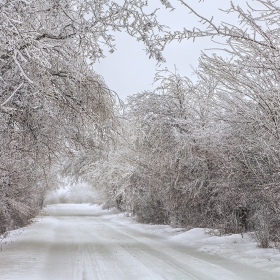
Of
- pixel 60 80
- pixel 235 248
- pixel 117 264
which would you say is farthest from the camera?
pixel 235 248

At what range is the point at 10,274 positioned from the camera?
860 centimetres

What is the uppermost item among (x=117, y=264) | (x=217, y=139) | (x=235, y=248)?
(x=217, y=139)

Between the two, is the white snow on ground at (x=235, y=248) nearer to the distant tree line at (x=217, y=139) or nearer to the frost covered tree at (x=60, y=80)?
the distant tree line at (x=217, y=139)

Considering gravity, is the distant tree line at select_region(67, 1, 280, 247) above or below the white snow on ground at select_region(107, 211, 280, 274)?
above

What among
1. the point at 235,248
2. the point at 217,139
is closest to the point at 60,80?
the point at 217,139

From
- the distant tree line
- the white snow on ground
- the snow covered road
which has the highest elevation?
the distant tree line

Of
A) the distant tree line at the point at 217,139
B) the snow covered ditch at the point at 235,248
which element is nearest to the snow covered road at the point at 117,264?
the snow covered ditch at the point at 235,248

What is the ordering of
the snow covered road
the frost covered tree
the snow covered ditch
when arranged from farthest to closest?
the snow covered ditch
the snow covered road
the frost covered tree

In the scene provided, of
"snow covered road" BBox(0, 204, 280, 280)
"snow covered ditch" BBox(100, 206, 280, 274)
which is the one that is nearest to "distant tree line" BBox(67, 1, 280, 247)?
"snow covered ditch" BBox(100, 206, 280, 274)

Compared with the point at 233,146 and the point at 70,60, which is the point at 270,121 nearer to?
the point at 233,146

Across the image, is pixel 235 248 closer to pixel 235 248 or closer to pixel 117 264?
pixel 235 248

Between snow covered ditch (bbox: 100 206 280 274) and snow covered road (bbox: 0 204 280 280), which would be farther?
snow covered ditch (bbox: 100 206 280 274)

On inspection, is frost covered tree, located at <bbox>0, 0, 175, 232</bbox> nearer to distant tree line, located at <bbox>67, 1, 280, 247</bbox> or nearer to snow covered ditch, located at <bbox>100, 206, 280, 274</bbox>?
distant tree line, located at <bbox>67, 1, 280, 247</bbox>

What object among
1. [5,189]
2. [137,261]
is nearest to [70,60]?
[137,261]
